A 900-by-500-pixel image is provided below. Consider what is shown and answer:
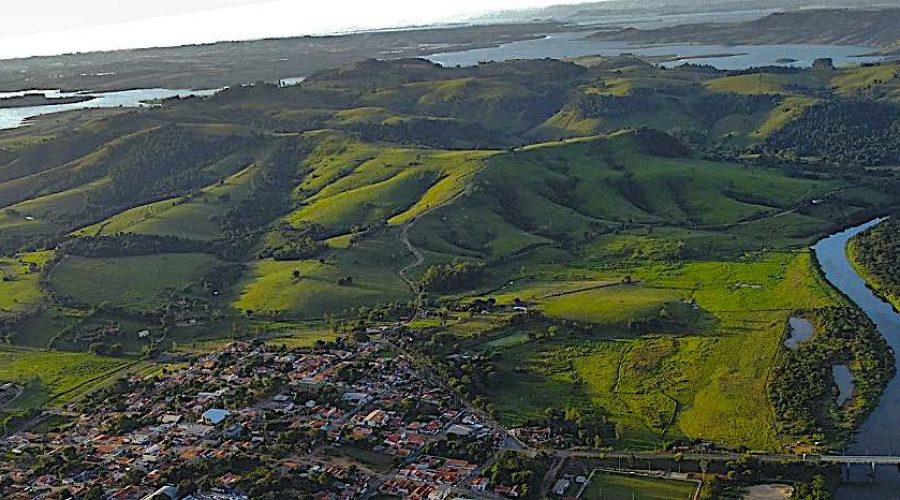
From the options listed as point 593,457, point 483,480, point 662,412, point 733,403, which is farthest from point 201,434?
point 733,403

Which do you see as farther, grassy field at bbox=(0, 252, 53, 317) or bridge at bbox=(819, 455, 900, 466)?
grassy field at bbox=(0, 252, 53, 317)

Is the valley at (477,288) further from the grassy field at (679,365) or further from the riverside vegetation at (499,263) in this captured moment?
the riverside vegetation at (499,263)

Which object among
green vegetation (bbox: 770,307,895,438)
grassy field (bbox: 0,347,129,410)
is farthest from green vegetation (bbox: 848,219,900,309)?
grassy field (bbox: 0,347,129,410)

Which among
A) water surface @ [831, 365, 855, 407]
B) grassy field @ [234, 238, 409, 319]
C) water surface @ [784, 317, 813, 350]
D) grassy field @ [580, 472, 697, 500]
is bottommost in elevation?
water surface @ [784, 317, 813, 350]

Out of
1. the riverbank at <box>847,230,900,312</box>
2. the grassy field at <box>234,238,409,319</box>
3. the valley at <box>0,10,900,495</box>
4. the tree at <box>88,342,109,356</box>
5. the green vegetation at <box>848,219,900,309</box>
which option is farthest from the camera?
the grassy field at <box>234,238,409,319</box>

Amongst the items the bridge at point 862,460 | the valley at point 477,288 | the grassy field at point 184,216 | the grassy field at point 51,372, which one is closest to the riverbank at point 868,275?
the valley at point 477,288

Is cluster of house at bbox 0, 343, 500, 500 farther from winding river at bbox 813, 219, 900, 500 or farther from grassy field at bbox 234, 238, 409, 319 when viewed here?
winding river at bbox 813, 219, 900, 500

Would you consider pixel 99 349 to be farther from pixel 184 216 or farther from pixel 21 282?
pixel 184 216
